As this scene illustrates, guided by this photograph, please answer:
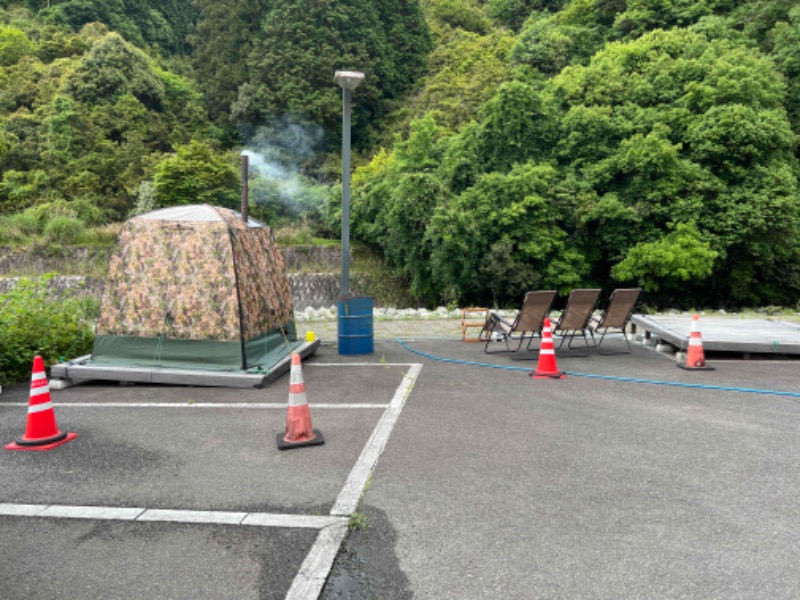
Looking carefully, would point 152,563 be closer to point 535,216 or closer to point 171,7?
point 535,216

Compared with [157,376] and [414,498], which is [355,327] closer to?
[157,376]

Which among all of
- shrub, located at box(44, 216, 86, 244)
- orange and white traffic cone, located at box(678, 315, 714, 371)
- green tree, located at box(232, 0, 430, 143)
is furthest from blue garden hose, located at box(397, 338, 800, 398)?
green tree, located at box(232, 0, 430, 143)

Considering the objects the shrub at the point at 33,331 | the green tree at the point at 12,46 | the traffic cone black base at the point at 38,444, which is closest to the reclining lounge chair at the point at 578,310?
the traffic cone black base at the point at 38,444

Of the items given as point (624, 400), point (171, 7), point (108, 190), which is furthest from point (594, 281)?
point (171, 7)

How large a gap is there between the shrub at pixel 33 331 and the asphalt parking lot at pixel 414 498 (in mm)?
1006

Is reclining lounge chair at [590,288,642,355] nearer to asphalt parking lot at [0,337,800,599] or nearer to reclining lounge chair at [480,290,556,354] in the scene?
reclining lounge chair at [480,290,556,354]

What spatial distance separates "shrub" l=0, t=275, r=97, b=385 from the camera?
24.4 ft

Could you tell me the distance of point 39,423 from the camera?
492 centimetres

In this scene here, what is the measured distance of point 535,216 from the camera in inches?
855

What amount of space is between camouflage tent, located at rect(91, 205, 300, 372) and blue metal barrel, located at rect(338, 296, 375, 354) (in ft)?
6.17

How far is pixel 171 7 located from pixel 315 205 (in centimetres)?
3915

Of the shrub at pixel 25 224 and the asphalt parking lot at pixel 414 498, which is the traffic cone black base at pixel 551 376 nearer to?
the asphalt parking lot at pixel 414 498

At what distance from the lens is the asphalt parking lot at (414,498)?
9.23 feet

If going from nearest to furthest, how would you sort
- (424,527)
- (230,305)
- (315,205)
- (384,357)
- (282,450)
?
(424,527)
(282,450)
(230,305)
(384,357)
(315,205)
